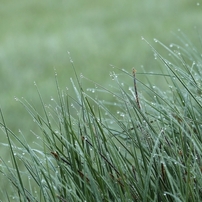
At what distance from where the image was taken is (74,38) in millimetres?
6293

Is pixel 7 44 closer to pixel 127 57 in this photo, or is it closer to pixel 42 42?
pixel 42 42

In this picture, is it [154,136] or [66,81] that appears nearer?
[154,136]

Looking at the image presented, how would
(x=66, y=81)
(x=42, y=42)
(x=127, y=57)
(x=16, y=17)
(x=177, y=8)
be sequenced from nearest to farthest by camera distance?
1. (x=66, y=81)
2. (x=127, y=57)
3. (x=42, y=42)
4. (x=177, y=8)
5. (x=16, y=17)

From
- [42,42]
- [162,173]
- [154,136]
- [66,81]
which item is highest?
[42,42]

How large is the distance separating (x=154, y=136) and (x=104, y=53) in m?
4.15

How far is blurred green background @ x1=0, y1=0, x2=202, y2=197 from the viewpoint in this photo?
488 cm

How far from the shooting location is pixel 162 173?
4.65 ft

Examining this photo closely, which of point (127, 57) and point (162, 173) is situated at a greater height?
point (127, 57)

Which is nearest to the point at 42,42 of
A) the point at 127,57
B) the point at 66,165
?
the point at 127,57

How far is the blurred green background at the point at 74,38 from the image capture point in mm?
4875

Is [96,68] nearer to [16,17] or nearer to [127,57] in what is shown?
[127,57]

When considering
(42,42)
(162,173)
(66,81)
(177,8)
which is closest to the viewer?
(162,173)

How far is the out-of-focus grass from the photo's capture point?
16.2ft

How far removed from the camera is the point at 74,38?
6293 millimetres
